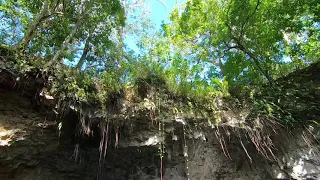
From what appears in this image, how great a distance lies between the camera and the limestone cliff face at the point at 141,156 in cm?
431

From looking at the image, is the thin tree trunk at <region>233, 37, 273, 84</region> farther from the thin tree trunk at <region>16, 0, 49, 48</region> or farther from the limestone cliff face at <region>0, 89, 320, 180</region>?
the thin tree trunk at <region>16, 0, 49, 48</region>

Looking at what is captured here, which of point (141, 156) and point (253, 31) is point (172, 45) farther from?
point (141, 156)

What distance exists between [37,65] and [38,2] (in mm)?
3082

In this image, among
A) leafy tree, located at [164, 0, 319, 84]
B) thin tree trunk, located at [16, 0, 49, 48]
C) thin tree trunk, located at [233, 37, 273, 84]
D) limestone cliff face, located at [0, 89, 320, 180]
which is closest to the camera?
limestone cliff face, located at [0, 89, 320, 180]

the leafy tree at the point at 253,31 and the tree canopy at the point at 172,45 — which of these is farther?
the leafy tree at the point at 253,31

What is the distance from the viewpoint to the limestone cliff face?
431cm

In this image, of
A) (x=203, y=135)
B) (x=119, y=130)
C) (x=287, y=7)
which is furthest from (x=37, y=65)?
(x=287, y=7)

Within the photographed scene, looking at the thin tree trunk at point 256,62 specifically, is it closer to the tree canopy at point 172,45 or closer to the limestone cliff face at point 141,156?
the tree canopy at point 172,45

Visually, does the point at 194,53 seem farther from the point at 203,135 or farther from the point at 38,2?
the point at 38,2

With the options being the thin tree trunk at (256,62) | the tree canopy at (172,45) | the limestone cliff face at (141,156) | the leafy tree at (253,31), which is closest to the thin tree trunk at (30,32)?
the tree canopy at (172,45)

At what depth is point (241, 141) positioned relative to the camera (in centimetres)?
512

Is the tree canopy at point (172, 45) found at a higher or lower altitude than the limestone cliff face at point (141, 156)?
higher

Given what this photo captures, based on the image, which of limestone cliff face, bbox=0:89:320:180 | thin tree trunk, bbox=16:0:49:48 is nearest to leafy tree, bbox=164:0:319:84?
limestone cliff face, bbox=0:89:320:180

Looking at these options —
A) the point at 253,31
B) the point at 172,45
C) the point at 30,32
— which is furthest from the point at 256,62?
the point at 30,32
